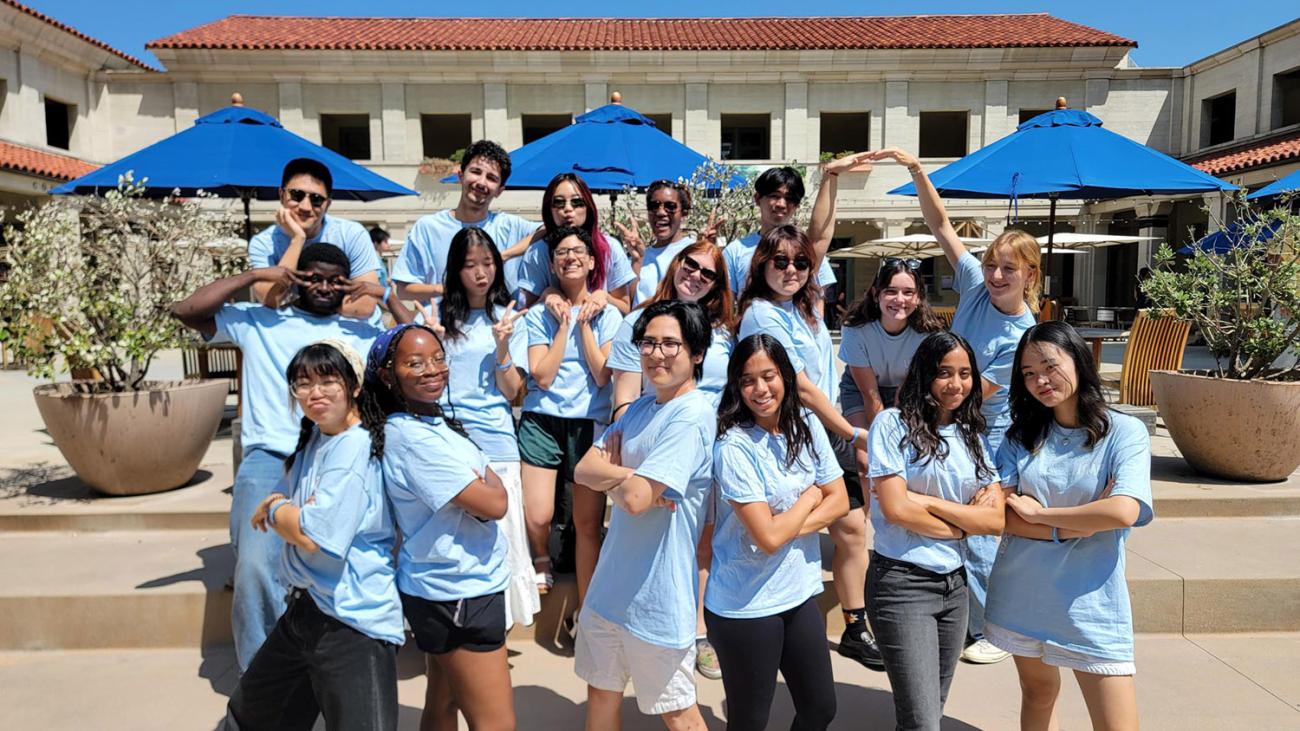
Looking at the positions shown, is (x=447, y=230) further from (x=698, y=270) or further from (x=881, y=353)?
(x=881, y=353)

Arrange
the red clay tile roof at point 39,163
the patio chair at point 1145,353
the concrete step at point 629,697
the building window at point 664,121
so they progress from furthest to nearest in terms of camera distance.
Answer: the building window at point 664,121 < the red clay tile roof at point 39,163 < the patio chair at point 1145,353 < the concrete step at point 629,697

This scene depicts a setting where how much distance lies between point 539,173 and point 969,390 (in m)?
4.60

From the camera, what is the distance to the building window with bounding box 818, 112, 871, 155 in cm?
2659

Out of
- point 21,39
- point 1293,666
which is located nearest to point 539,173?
point 1293,666

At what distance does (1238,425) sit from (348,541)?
221 inches

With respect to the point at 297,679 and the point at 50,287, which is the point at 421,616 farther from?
the point at 50,287

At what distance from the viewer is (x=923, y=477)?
267cm

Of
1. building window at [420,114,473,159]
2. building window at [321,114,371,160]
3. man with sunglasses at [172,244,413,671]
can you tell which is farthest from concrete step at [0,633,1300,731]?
building window at [321,114,371,160]

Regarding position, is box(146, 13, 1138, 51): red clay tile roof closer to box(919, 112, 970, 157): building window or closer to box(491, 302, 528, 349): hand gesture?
box(919, 112, 970, 157): building window

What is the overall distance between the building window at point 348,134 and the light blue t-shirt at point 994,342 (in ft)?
76.9

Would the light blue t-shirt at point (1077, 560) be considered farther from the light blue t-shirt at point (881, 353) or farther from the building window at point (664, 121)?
the building window at point (664, 121)

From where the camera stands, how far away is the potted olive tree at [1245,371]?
530 cm

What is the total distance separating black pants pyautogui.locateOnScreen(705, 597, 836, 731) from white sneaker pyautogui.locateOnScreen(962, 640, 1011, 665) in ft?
4.75

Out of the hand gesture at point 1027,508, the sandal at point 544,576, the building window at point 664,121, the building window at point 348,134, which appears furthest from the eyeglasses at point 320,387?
the building window at point 348,134
